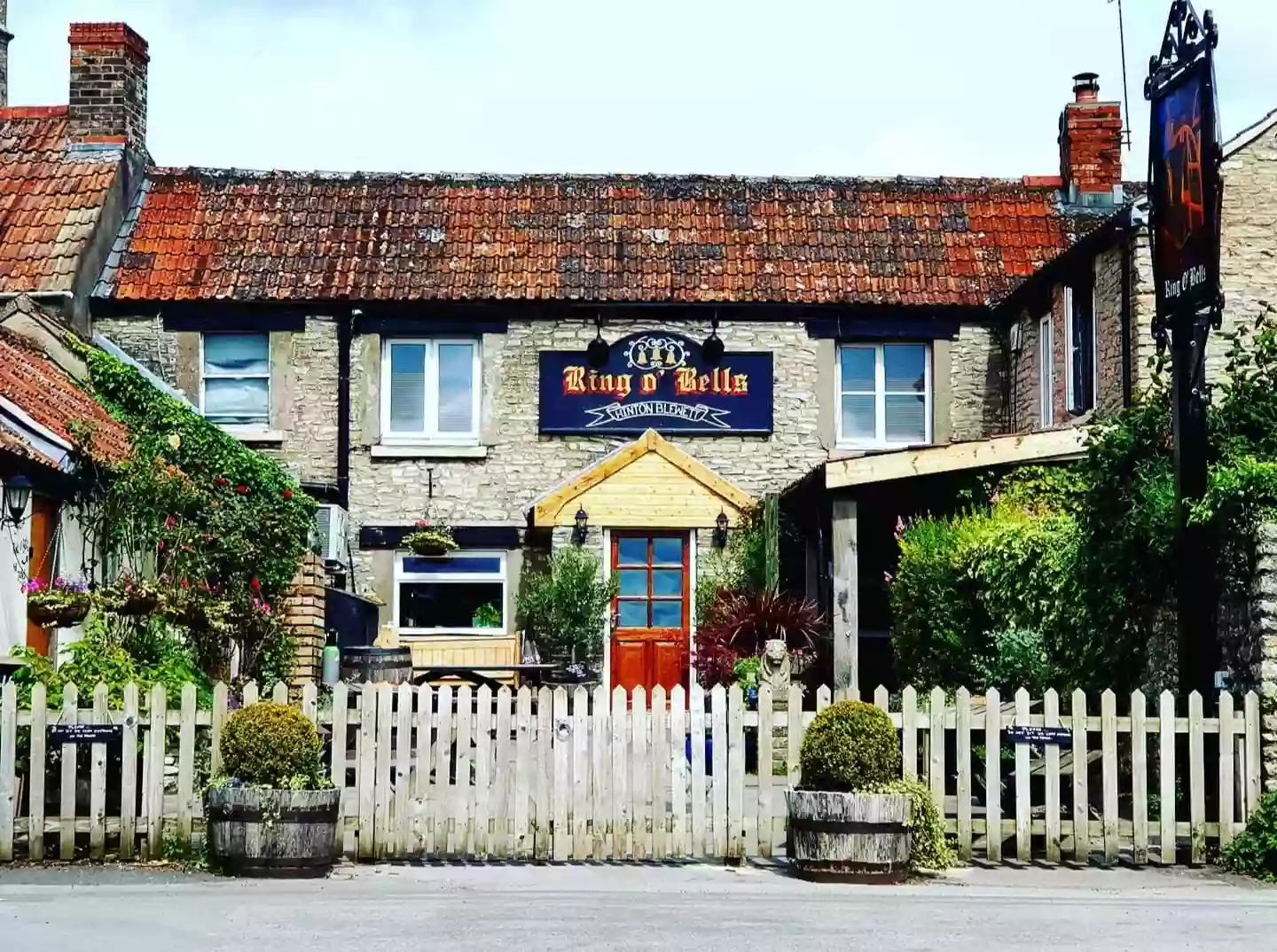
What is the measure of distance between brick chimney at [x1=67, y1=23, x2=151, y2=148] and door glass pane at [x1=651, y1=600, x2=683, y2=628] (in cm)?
897

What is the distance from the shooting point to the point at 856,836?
34.8 feet

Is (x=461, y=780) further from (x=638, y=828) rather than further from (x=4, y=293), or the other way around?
(x=4, y=293)

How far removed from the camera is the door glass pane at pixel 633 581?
2205 cm

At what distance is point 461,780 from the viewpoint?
1138cm

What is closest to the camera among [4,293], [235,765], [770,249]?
[235,765]

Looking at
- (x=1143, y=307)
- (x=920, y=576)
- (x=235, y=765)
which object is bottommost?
(x=235, y=765)

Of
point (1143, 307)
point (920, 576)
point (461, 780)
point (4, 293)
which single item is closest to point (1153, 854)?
point (461, 780)

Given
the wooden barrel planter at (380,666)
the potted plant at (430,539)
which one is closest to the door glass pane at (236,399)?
the potted plant at (430,539)

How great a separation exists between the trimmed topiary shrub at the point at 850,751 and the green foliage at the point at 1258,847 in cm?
215

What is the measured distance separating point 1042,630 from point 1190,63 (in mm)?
4652

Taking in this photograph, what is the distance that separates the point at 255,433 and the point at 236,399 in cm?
56

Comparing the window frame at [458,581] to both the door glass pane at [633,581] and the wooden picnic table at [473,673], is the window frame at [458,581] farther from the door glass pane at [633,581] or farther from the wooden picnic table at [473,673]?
the door glass pane at [633,581]

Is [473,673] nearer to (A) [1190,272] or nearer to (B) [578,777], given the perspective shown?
(B) [578,777]

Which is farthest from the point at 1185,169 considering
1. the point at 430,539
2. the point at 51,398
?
the point at 430,539
